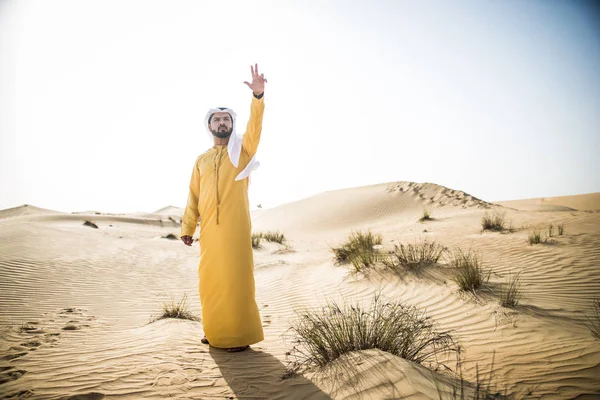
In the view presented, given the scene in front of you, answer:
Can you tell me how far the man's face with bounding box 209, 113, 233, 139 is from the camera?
141 inches

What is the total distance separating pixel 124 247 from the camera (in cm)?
1057

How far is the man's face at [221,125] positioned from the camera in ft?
Result: 11.7

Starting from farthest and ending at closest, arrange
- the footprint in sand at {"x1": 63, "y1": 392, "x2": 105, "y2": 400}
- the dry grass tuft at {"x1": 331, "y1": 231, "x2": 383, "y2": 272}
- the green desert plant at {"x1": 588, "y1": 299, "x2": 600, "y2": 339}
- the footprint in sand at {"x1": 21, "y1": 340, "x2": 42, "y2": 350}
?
1. the dry grass tuft at {"x1": 331, "y1": 231, "x2": 383, "y2": 272}
2. the footprint in sand at {"x1": 21, "y1": 340, "x2": 42, "y2": 350}
3. the green desert plant at {"x1": 588, "y1": 299, "x2": 600, "y2": 339}
4. the footprint in sand at {"x1": 63, "y1": 392, "x2": 105, "y2": 400}

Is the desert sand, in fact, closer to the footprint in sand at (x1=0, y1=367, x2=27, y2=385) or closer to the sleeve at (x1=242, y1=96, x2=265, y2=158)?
the footprint in sand at (x1=0, y1=367, x2=27, y2=385)

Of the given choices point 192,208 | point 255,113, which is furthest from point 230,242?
point 255,113

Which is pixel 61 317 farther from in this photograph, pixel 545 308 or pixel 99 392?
pixel 545 308

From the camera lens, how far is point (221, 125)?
11.8 ft

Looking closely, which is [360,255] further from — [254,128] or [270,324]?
[254,128]

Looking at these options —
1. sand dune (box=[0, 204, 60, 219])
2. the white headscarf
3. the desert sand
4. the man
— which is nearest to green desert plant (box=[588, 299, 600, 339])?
the desert sand

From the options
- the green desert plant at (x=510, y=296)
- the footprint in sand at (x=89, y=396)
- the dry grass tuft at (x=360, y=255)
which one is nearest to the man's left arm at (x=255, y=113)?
the footprint in sand at (x=89, y=396)

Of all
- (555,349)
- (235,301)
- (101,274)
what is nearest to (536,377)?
(555,349)

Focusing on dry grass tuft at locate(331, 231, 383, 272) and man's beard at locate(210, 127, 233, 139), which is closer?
man's beard at locate(210, 127, 233, 139)

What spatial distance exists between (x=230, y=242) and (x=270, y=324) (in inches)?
79.0

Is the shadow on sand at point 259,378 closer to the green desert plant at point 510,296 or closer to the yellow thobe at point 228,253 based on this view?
the yellow thobe at point 228,253
